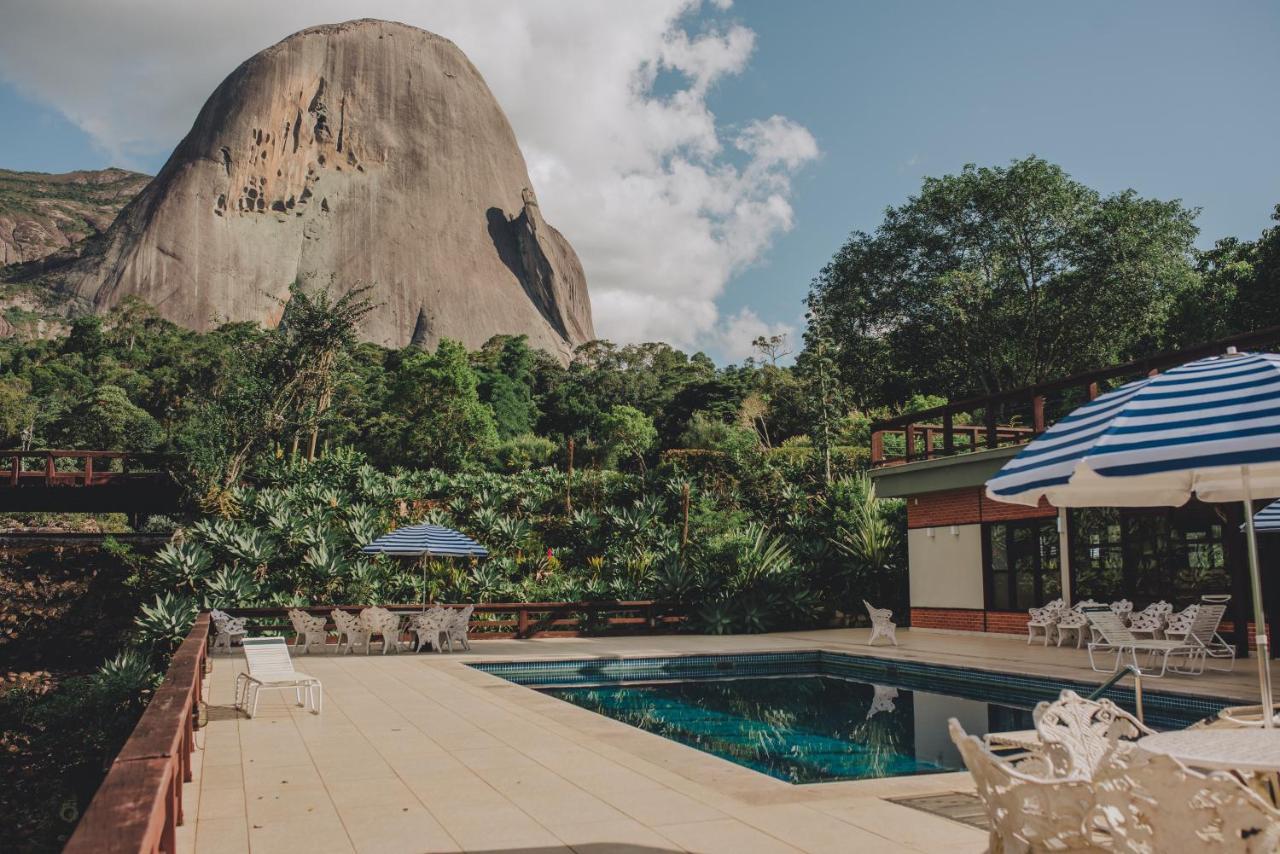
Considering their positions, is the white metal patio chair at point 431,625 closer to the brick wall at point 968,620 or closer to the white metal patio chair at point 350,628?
the white metal patio chair at point 350,628

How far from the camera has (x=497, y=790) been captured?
5.26 meters

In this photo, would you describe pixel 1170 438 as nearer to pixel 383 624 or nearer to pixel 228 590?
pixel 383 624

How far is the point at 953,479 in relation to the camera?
15.0 m

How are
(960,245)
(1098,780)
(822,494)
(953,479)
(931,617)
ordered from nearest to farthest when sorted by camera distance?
(1098,780) → (953,479) → (931,617) → (822,494) → (960,245)

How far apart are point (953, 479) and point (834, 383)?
932 cm

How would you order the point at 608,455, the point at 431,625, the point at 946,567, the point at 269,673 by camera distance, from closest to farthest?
the point at 269,673
the point at 431,625
the point at 946,567
the point at 608,455

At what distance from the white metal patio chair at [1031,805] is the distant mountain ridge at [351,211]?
2952 inches

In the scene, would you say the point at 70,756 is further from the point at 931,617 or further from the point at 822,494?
the point at 822,494

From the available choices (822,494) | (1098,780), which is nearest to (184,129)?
(822,494)

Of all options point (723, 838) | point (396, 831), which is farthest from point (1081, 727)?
point (396, 831)

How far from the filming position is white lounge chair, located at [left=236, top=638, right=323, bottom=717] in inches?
309

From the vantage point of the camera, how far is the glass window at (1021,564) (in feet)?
45.9

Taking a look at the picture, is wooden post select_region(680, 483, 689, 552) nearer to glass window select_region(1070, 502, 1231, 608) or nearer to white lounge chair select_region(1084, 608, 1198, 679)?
glass window select_region(1070, 502, 1231, 608)

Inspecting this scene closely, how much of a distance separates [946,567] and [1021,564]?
5.50 feet
